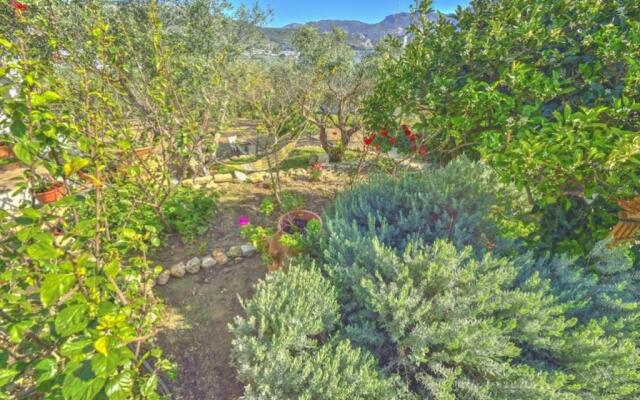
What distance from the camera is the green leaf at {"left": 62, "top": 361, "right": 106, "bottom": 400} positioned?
977 mm

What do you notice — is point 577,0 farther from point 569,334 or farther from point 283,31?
point 283,31

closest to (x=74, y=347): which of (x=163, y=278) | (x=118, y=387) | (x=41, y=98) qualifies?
(x=118, y=387)

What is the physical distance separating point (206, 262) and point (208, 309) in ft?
2.53

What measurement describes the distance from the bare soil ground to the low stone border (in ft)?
0.27

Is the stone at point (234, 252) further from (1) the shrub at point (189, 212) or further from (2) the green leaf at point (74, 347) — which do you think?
(2) the green leaf at point (74, 347)

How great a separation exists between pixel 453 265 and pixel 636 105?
1562 millimetres

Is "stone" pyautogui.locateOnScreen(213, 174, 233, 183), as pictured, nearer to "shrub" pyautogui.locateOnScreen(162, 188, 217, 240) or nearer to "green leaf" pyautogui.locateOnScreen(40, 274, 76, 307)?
"shrub" pyautogui.locateOnScreen(162, 188, 217, 240)

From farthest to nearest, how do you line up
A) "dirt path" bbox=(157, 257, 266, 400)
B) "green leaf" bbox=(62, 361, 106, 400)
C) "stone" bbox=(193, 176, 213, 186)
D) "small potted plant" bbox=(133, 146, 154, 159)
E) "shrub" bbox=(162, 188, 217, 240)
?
"stone" bbox=(193, 176, 213, 186) → "shrub" bbox=(162, 188, 217, 240) → "small potted plant" bbox=(133, 146, 154, 159) → "dirt path" bbox=(157, 257, 266, 400) → "green leaf" bbox=(62, 361, 106, 400)

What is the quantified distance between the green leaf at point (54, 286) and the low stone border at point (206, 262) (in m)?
2.81

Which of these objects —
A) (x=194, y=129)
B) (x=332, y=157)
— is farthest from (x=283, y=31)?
(x=194, y=129)

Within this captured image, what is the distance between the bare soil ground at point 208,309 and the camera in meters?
2.54

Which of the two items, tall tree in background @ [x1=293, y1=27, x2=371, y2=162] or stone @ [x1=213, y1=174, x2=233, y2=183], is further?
tall tree in background @ [x1=293, y1=27, x2=371, y2=162]

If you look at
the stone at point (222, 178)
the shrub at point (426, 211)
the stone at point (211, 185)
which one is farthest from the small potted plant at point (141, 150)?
the shrub at point (426, 211)

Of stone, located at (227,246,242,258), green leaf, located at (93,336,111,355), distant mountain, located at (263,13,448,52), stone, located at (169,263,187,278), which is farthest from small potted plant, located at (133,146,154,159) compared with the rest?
distant mountain, located at (263,13,448,52)
